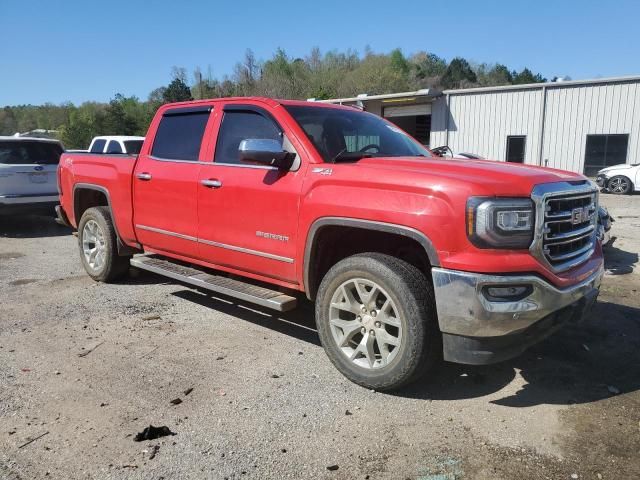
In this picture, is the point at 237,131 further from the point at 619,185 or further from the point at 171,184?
the point at 619,185

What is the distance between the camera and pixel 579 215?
3.60m

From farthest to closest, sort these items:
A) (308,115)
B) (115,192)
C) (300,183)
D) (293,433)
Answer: (115,192)
(308,115)
(300,183)
(293,433)

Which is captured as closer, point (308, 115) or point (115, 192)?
point (308, 115)

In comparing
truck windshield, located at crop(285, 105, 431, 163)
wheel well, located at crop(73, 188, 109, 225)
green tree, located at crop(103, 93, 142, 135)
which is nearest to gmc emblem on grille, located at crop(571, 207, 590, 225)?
truck windshield, located at crop(285, 105, 431, 163)

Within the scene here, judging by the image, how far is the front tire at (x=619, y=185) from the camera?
56.7 feet

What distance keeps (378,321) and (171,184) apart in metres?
2.56

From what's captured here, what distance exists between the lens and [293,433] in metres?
3.15

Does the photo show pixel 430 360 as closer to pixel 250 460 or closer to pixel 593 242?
pixel 250 460

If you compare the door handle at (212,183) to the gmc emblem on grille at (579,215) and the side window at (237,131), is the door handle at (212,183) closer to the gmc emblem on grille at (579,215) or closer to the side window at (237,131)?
the side window at (237,131)

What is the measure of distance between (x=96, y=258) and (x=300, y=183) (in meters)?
3.69

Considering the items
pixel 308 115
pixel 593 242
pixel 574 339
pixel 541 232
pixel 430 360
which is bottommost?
pixel 574 339

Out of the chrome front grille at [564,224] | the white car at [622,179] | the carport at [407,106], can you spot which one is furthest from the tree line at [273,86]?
the chrome front grille at [564,224]

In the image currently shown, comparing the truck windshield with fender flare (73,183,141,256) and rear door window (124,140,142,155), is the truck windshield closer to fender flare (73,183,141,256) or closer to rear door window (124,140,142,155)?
fender flare (73,183,141,256)

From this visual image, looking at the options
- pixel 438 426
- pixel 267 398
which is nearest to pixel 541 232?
pixel 438 426
